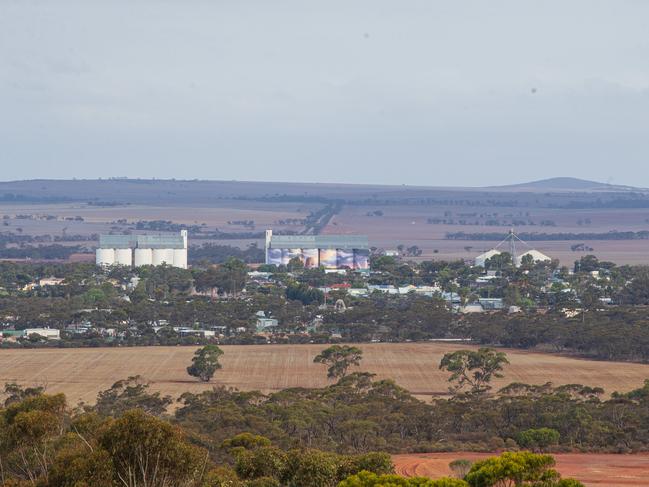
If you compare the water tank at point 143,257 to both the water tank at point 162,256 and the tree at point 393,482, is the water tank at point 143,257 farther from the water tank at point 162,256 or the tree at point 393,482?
the tree at point 393,482

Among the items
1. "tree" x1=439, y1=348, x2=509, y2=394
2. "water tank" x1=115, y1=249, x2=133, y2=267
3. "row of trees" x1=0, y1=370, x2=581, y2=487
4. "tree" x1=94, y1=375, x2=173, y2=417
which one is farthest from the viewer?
"water tank" x1=115, y1=249, x2=133, y2=267

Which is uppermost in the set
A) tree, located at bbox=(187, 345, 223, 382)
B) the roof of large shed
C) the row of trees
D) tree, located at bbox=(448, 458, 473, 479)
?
the row of trees

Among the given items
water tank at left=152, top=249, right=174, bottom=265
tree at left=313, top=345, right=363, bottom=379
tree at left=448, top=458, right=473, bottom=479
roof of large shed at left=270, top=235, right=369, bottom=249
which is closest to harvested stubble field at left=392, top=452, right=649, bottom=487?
tree at left=448, top=458, right=473, bottom=479

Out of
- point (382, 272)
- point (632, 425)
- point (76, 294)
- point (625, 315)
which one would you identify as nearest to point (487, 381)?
point (632, 425)

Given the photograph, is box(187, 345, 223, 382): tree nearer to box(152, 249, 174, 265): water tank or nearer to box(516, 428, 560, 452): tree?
box(516, 428, 560, 452): tree

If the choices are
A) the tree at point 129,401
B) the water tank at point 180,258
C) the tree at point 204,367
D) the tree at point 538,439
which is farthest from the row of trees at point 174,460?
the water tank at point 180,258
